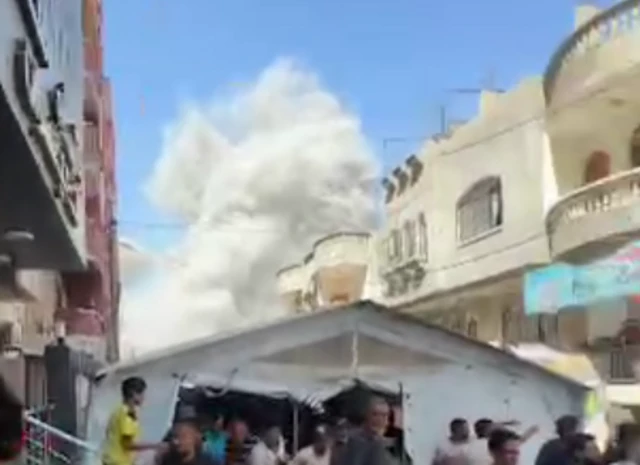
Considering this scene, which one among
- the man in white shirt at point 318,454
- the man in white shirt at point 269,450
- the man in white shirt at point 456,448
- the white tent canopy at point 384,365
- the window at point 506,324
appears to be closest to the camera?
the man in white shirt at point 456,448

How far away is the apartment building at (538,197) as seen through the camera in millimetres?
23812

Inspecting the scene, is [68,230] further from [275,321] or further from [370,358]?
[370,358]

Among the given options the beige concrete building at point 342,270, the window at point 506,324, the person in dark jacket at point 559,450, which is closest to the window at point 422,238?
the window at point 506,324

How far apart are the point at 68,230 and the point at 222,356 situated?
2.23 metres

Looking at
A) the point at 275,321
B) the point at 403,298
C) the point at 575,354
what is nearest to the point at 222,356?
the point at 275,321

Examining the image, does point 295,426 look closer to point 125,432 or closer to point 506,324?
point 125,432

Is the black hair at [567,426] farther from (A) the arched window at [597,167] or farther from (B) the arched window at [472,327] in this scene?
(B) the arched window at [472,327]

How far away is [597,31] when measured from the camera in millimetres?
24531

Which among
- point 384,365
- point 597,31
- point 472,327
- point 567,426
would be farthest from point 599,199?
point 567,426

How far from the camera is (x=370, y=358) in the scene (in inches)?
571

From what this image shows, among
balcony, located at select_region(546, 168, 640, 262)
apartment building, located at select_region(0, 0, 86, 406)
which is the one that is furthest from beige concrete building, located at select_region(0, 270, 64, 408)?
balcony, located at select_region(546, 168, 640, 262)

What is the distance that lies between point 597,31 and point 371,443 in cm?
1717

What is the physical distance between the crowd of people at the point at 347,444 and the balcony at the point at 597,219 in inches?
348

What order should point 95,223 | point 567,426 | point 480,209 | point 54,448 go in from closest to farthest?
point 567,426
point 54,448
point 480,209
point 95,223
